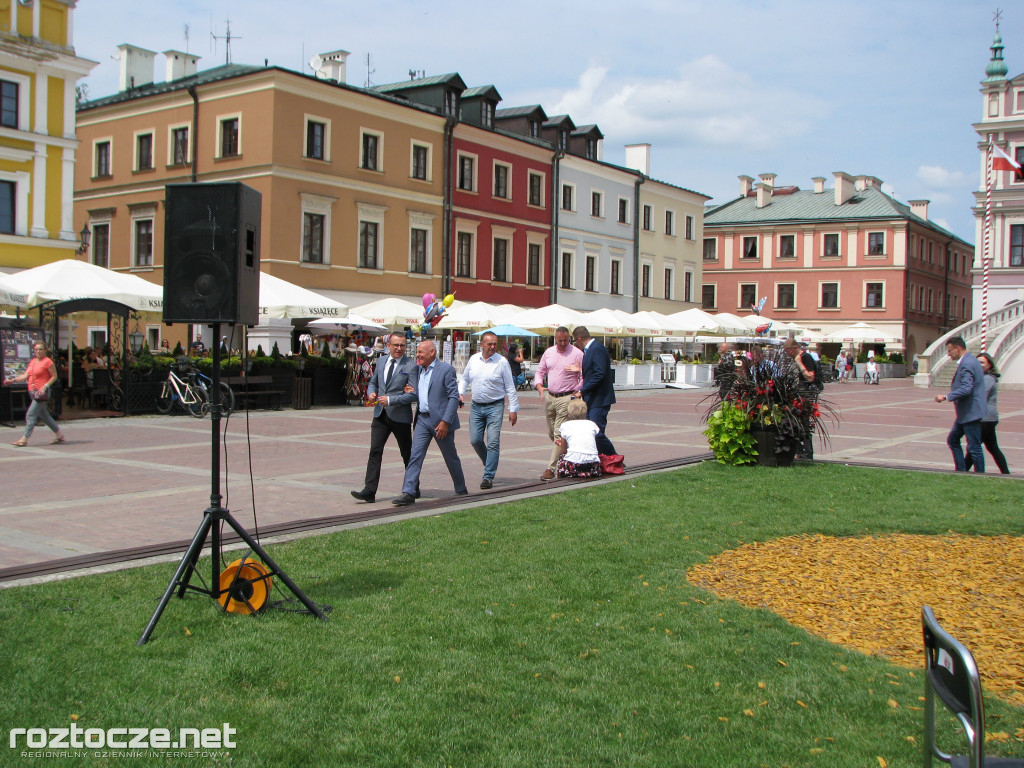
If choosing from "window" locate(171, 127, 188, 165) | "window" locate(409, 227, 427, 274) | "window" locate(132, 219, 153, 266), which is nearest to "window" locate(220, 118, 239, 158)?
"window" locate(171, 127, 188, 165)

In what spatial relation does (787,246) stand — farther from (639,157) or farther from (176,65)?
(176,65)

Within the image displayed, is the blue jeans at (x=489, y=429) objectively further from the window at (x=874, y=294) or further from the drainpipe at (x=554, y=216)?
the window at (x=874, y=294)

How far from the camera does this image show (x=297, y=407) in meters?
23.3

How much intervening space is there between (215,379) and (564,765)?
302 cm

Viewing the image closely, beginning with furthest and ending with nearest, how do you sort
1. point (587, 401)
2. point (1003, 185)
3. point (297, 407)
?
1. point (1003, 185)
2. point (297, 407)
3. point (587, 401)

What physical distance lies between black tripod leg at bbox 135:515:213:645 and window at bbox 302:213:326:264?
28.6 meters

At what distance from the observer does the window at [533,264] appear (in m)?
43.8

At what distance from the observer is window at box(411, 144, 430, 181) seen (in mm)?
37562

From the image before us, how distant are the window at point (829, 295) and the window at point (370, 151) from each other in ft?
141

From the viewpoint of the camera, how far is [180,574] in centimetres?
551

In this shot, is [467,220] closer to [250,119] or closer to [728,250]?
[250,119]

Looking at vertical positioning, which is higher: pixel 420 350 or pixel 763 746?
pixel 420 350

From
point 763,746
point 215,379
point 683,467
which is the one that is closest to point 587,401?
point 683,467

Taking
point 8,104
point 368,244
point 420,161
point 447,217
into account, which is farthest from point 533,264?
point 8,104
